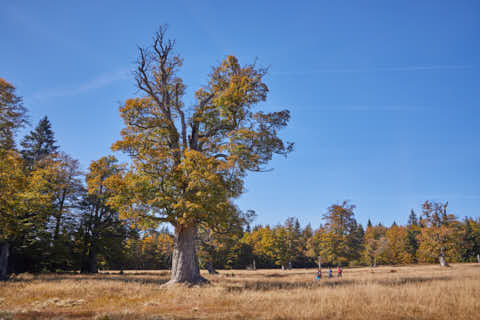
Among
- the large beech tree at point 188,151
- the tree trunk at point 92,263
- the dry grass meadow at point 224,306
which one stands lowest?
the tree trunk at point 92,263

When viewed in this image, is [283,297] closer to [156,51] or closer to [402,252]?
[156,51]

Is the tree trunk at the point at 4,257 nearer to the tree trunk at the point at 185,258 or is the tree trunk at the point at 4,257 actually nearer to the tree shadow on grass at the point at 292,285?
the tree trunk at the point at 185,258

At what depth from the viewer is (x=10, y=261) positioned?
29.9 metres

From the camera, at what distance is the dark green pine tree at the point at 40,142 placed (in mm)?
38656

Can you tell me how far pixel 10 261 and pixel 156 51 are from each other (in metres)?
26.7

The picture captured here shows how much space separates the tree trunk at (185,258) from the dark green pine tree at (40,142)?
3015 cm

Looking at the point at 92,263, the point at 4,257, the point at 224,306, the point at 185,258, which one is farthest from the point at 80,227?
the point at 224,306

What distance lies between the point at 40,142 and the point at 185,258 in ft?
111

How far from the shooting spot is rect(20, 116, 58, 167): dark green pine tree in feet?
127

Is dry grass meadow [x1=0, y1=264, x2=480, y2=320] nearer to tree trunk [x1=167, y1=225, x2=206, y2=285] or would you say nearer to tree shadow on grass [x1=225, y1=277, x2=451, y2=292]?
tree shadow on grass [x1=225, y1=277, x2=451, y2=292]

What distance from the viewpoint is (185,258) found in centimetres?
1750

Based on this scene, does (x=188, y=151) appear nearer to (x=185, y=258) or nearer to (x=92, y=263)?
(x=185, y=258)

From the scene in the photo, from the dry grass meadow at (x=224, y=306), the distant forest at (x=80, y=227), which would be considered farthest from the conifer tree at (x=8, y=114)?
the dry grass meadow at (x=224, y=306)

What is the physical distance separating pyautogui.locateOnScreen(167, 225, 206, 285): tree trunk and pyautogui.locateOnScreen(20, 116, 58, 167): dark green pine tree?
30148 millimetres
